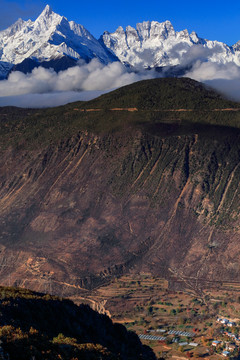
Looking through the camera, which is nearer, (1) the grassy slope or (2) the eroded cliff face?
(1) the grassy slope

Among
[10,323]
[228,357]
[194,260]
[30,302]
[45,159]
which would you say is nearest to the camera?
[10,323]

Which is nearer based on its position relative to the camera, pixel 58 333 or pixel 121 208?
pixel 58 333

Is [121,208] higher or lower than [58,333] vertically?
lower

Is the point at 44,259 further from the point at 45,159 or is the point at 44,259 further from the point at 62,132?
the point at 62,132

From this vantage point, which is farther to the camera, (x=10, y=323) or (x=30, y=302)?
(x=30, y=302)

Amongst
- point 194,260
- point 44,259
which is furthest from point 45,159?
point 194,260

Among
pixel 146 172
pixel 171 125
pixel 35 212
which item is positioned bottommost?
pixel 35 212

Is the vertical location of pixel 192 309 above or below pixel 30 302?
below

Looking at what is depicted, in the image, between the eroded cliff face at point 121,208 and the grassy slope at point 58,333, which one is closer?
the grassy slope at point 58,333
